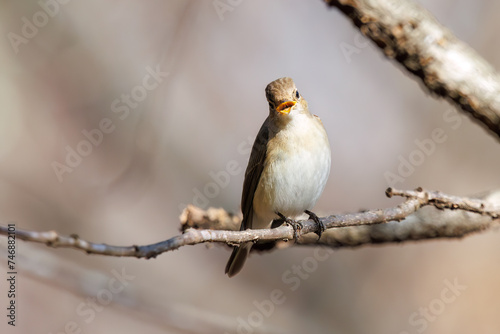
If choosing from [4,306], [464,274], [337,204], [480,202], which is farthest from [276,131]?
→ [4,306]

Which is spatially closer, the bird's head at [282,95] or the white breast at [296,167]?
the bird's head at [282,95]

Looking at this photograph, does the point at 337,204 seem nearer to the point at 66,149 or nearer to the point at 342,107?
the point at 342,107

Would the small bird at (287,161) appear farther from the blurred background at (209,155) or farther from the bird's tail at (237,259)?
the blurred background at (209,155)

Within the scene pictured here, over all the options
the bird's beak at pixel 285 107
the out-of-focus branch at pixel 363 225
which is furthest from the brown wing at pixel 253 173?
the bird's beak at pixel 285 107

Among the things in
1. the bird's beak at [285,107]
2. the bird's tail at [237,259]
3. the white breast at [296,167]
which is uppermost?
the bird's beak at [285,107]

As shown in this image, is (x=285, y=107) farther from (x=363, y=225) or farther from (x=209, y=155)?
(x=209, y=155)

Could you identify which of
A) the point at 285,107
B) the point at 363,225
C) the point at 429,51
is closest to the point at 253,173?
the point at 285,107
